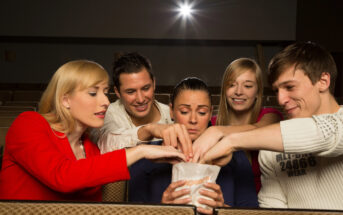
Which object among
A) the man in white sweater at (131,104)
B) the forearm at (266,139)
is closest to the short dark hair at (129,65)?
the man in white sweater at (131,104)

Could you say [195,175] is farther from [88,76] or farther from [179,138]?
[88,76]

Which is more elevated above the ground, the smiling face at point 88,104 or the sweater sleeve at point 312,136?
the smiling face at point 88,104

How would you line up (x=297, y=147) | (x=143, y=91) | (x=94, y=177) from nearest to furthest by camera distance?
(x=297, y=147)
(x=94, y=177)
(x=143, y=91)

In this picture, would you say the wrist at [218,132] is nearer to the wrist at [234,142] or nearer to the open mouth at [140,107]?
the wrist at [234,142]

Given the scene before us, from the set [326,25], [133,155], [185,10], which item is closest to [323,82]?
[133,155]

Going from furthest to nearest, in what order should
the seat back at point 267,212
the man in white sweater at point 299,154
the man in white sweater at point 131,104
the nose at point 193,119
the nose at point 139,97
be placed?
the nose at point 139,97 → the man in white sweater at point 131,104 → the nose at point 193,119 → the man in white sweater at point 299,154 → the seat back at point 267,212

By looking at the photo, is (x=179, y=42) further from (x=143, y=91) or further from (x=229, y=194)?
(x=229, y=194)

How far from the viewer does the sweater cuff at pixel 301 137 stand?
895 mm

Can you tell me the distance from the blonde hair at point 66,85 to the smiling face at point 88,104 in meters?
0.02

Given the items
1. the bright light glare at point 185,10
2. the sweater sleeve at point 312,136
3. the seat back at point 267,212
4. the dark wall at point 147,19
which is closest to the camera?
the seat back at point 267,212

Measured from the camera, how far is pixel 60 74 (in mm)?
1333

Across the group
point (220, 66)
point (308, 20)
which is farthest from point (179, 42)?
point (308, 20)

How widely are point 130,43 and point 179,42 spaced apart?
1.48 m

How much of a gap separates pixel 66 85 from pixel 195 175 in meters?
0.65
